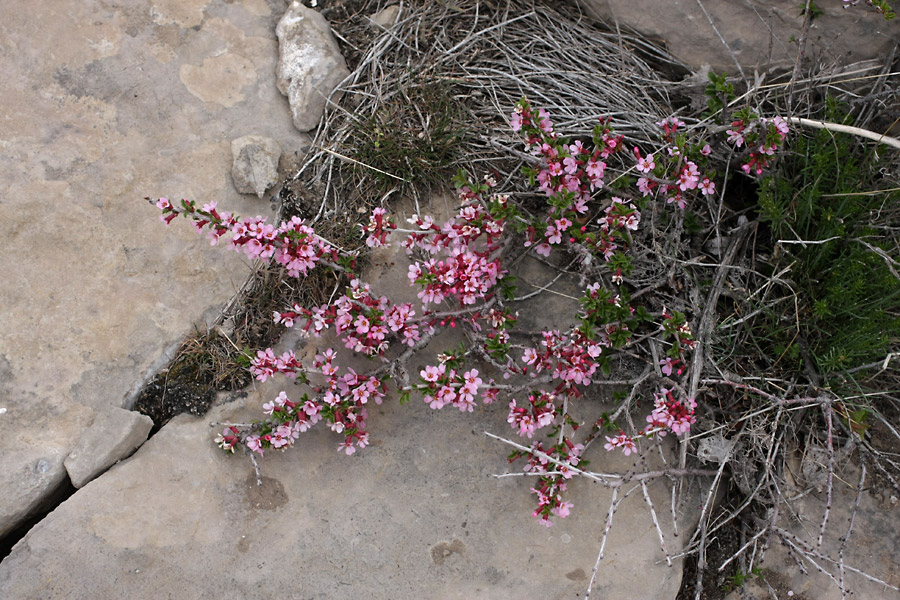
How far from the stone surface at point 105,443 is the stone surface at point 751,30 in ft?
10.3

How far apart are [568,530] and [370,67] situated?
2.63 meters

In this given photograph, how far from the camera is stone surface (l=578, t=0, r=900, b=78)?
11.4 feet

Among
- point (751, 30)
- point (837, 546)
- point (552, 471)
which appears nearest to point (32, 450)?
point (552, 471)

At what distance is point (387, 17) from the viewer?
4.03 m

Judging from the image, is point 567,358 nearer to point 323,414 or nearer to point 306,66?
point 323,414

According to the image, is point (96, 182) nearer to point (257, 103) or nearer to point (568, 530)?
point (257, 103)

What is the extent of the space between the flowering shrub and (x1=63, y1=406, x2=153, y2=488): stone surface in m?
0.39

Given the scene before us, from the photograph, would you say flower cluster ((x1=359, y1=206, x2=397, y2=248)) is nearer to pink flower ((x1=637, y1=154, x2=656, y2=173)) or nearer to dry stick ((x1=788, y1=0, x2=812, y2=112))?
pink flower ((x1=637, y1=154, x2=656, y2=173))

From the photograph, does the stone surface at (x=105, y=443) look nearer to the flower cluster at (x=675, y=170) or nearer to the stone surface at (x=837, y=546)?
the flower cluster at (x=675, y=170)

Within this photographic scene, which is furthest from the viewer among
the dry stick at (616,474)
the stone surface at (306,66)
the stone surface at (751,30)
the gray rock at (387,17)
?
the gray rock at (387,17)

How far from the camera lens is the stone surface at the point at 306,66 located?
152 inches

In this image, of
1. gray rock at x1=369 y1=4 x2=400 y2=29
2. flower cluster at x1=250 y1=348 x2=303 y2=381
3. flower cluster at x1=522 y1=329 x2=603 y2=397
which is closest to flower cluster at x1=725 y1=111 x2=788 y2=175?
flower cluster at x1=522 y1=329 x2=603 y2=397

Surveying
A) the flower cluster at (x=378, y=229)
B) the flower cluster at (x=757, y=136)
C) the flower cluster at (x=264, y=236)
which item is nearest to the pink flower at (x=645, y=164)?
the flower cluster at (x=757, y=136)

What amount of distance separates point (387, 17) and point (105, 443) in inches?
105
